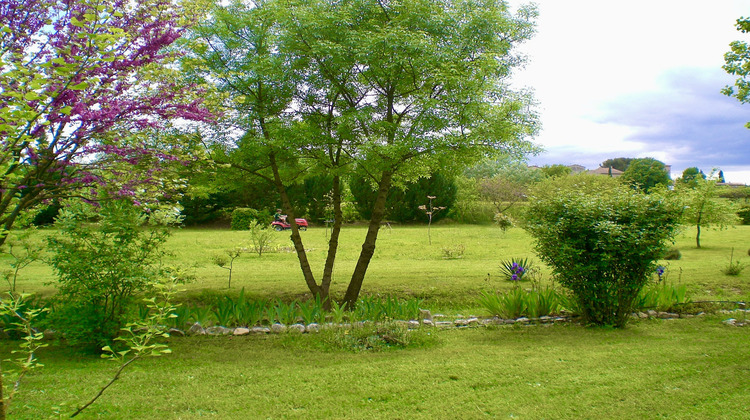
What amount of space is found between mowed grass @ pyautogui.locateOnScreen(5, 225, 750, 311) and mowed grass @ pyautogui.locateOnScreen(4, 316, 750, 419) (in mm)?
1265

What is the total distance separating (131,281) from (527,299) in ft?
16.2

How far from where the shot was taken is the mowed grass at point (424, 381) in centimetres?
313

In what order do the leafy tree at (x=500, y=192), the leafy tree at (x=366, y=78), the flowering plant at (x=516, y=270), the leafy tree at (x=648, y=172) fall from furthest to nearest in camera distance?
1. the leafy tree at (x=648, y=172)
2. the leafy tree at (x=500, y=192)
3. the flowering plant at (x=516, y=270)
4. the leafy tree at (x=366, y=78)

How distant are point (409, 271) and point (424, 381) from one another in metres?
6.50

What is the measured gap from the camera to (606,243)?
5355mm

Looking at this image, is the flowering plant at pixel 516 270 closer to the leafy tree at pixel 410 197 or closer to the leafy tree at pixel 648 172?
the leafy tree at pixel 410 197

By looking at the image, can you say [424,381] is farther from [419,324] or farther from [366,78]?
[366,78]

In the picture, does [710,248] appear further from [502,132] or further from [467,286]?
[502,132]

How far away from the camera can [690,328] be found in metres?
5.58

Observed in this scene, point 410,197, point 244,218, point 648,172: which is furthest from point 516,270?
point 648,172

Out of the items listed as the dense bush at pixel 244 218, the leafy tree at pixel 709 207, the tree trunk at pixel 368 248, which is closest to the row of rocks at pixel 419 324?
the tree trunk at pixel 368 248

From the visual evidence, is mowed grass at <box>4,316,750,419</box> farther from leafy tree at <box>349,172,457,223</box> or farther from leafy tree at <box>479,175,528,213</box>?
leafy tree at <box>479,175,528,213</box>

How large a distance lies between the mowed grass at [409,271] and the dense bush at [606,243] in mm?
864

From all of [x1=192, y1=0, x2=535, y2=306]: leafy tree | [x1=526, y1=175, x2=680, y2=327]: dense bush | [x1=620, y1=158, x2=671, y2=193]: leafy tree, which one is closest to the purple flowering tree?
[x1=192, y1=0, x2=535, y2=306]: leafy tree
